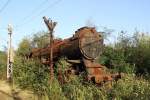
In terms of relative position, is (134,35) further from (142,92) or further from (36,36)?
(36,36)

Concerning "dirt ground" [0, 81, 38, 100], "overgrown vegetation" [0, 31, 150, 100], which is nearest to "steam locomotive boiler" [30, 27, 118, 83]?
"overgrown vegetation" [0, 31, 150, 100]

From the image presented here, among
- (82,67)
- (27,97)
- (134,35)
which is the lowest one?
(27,97)

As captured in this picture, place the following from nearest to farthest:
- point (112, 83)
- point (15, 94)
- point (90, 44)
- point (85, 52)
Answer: point (112, 83)
point (85, 52)
point (90, 44)
point (15, 94)

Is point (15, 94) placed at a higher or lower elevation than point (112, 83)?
lower

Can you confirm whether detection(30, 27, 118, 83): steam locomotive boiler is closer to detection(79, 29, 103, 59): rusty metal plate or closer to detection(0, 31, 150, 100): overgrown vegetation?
detection(79, 29, 103, 59): rusty metal plate

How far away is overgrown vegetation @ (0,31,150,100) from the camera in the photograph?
47.8ft

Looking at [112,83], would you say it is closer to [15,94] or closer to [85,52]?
[85,52]

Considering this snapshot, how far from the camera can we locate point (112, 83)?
53.8 feet

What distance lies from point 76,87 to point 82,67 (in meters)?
2.38

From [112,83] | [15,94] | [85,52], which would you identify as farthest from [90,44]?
[15,94]

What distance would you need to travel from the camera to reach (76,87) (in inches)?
642

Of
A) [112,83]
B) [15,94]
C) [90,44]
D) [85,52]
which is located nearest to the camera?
[112,83]

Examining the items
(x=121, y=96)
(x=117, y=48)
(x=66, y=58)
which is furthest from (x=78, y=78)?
(x=117, y=48)

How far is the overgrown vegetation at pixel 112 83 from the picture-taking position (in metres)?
14.6
